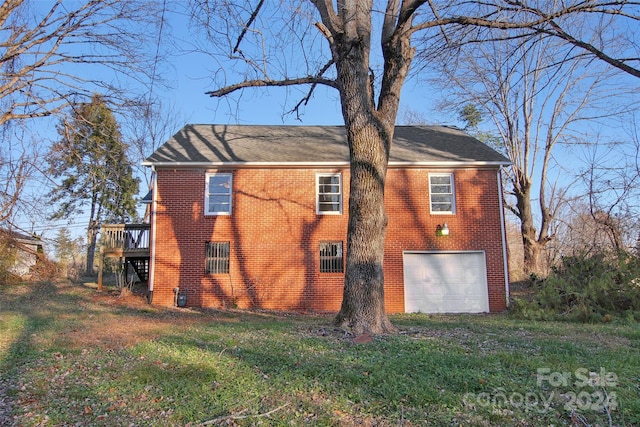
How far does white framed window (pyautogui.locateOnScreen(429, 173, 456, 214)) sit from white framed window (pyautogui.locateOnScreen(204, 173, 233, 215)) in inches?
264

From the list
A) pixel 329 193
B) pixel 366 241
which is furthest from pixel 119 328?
pixel 329 193

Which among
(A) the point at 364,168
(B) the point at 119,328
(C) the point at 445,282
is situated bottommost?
(B) the point at 119,328

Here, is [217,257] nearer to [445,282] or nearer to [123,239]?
[123,239]

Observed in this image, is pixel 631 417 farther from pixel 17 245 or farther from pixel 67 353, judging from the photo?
pixel 17 245

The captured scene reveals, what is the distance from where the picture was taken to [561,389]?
3852 millimetres

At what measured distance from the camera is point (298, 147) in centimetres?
1502

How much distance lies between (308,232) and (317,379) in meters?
9.44

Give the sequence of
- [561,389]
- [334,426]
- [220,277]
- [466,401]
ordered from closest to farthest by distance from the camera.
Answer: [334,426]
[466,401]
[561,389]
[220,277]

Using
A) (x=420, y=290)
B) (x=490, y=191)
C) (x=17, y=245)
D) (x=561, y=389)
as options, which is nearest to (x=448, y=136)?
(x=490, y=191)

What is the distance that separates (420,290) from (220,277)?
6450 mm

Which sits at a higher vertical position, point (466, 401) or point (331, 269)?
point (331, 269)

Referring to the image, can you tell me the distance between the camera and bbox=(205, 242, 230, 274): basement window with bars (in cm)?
1334

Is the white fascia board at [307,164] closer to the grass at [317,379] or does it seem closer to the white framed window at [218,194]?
the white framed window at [218,194]

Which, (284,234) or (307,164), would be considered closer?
(284,234)
